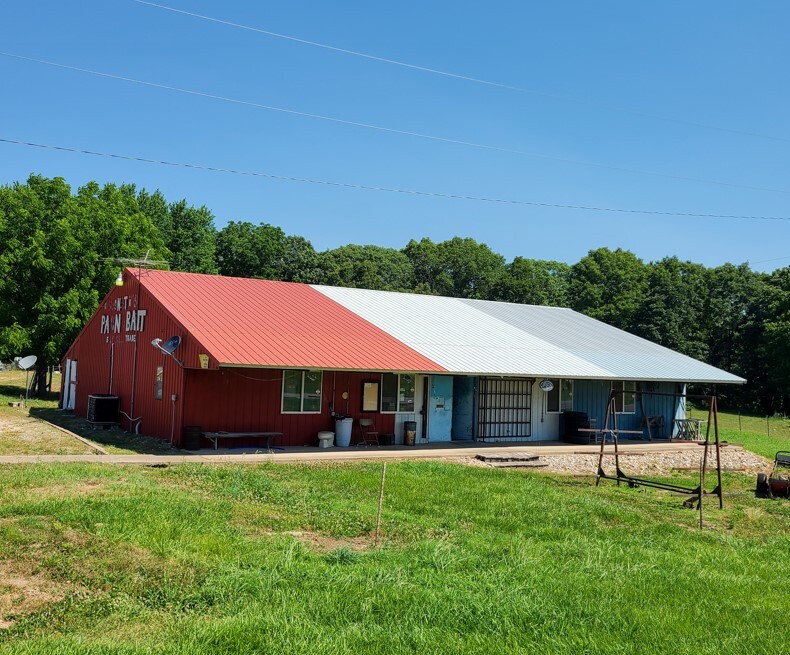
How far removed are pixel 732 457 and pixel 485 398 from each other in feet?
27.7

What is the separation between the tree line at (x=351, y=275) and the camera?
3522 centimetres

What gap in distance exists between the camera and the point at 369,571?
7402 mm

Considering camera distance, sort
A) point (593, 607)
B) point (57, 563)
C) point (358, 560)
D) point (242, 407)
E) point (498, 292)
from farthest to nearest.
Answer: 1. point (498, 292)
2. point (242, 407)
3. point (358, 560)
4. point (57, 563)
5. point (593, 607)

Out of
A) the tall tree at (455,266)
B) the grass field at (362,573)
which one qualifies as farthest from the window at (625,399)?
the tall tree at (455,266)

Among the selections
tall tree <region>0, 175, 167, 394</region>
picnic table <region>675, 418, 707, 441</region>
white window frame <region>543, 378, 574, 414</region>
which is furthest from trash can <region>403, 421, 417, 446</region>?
tall tree <region>0, 175, 167, 394</region>

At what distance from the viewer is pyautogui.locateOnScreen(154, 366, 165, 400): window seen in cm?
2041

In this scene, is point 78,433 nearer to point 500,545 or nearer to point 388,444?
point 388,444

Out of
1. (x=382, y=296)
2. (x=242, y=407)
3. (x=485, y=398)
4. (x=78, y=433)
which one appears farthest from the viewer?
(x=382, y=296)

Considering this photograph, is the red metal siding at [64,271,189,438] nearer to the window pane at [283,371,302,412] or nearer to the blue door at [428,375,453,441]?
the window pane at [283,371,302,412]

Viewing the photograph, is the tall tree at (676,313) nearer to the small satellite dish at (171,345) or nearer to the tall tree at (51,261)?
the tall tree at (51,261)

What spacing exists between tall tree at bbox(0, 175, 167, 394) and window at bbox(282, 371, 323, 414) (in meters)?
18.7

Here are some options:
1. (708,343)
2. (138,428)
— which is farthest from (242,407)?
(708,343)

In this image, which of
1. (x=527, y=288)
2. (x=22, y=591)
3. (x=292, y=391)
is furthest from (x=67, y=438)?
(x=527, y=288)

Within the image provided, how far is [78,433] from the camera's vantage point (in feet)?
69.3
